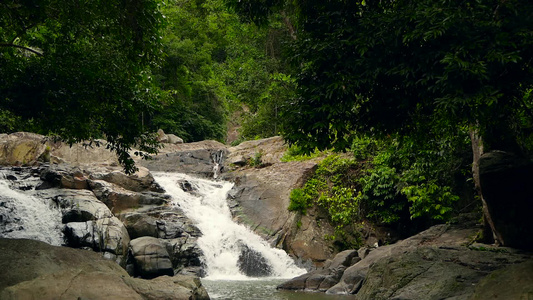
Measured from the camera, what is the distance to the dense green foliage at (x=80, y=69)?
994 centimetres

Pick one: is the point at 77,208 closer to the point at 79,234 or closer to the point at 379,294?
the point at 79,234

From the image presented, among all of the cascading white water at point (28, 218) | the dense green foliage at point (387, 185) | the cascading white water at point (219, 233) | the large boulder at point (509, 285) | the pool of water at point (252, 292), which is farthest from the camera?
the cascading white water at point (219, 233)

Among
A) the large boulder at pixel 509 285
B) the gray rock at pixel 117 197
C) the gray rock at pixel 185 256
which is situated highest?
the gray rock at pixel 117 197

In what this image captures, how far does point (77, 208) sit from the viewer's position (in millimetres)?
15141

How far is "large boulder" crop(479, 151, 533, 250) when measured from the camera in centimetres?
988

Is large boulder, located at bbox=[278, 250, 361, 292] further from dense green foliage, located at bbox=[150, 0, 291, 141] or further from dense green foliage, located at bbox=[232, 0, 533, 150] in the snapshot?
dense green foliage, located at bbox=[150, 0, 291, 141]

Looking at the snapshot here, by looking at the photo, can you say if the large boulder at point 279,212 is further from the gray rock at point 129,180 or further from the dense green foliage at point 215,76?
the dense green foliage at point 215,76

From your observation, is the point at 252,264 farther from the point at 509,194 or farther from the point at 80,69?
the point at 509,194

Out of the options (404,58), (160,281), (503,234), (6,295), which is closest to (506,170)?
(503,234)

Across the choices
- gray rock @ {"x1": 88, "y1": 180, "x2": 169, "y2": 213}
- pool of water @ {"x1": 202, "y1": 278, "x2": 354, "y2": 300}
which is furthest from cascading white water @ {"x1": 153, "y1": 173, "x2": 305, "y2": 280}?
gray rock @ {"x1": 88, "y1": 180, "x2": 169, "y2": 213}

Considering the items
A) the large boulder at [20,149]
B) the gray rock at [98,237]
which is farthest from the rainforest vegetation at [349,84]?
the large boulder at [20,149]

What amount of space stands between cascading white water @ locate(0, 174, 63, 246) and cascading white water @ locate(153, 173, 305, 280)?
5064mm

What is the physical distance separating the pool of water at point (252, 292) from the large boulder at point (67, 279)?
5.97 ft

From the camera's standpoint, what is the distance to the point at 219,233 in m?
18.6
